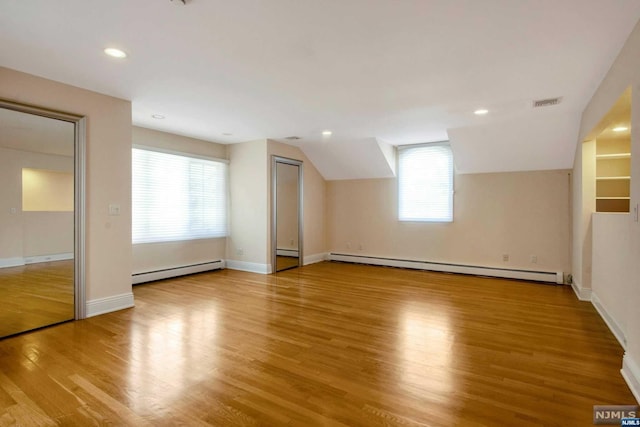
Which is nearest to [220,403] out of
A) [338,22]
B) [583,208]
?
[338,22]

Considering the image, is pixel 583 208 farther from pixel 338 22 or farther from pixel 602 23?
pixel 338 22

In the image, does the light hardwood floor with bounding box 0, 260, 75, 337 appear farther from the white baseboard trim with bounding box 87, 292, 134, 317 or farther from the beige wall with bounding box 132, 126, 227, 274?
the beige wall with bounding box 132, 126, 227, 274

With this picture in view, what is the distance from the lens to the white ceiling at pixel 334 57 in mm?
2074

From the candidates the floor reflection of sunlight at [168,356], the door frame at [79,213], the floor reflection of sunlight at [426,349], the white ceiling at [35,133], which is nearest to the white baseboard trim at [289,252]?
the floor reflection of sunlight at [168,356]

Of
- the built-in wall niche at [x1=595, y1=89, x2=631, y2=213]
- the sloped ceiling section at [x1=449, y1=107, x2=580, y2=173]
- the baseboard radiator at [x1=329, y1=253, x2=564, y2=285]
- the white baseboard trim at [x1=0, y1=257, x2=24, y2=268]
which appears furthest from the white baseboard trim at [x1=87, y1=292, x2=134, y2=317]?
the built-in wall niche at [x1=595, y1=89, x2=631, y2=213]

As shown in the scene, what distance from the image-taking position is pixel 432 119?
4.62m

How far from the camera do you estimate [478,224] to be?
231 inches

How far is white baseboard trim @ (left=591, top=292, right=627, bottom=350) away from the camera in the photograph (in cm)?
282

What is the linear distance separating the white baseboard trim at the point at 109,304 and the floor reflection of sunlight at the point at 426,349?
3.23m

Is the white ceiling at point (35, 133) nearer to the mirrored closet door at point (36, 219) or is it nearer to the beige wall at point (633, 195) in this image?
the mirrored closet door at point (36, 219)

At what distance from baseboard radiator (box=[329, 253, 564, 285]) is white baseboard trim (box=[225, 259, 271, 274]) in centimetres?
212

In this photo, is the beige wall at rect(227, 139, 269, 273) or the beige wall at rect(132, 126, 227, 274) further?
the beige wall at rect(227, 139, 269, 273)

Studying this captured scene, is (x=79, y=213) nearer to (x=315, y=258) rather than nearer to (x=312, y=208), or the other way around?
(x=312, y=208)

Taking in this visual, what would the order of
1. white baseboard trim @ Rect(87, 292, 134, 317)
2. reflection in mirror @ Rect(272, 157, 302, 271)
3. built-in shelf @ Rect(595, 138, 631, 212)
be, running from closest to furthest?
white baseboard trim @ Rect(87, 292, 134, 317)
built-in shelf @ Rect(595, 138, 631, 212)
reflection in mirror @ Rect(272, 157, 302, 271)
